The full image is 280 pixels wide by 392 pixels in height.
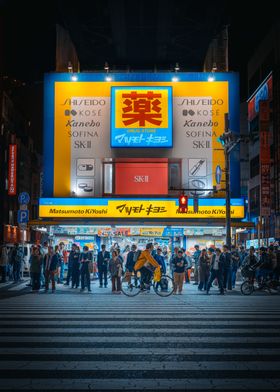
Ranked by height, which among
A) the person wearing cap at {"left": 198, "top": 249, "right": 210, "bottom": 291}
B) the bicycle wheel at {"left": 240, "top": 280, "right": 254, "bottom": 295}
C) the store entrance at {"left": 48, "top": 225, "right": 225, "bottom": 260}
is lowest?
the bicycle wheel at {"left": 240, "top": 280, "right": 254, "bottom": 295}

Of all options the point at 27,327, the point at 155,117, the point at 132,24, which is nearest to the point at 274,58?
the point at 132,24

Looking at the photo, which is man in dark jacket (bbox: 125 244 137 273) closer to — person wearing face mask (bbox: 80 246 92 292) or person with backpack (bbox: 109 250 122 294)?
person with backpack (bbox: 109 250 122 294)

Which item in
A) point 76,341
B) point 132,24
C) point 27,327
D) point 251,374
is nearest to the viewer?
point 251,374

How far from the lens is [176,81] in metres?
37.3

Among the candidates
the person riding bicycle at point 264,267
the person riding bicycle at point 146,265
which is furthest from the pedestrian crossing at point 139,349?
the person riding bicycle at point 264,267

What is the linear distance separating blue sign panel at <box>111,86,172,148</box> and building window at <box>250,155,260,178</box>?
3408cm

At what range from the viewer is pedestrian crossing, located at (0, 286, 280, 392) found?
22.5 ft

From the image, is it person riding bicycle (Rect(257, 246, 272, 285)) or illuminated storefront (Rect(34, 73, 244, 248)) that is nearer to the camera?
person riding bicycle (Rect(257, 246, 272, 285))

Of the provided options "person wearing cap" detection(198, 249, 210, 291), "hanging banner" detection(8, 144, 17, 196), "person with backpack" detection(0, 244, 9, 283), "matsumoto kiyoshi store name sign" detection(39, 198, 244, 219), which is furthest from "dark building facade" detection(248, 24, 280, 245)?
"person with backpack" detection(0, 244, 9, 283)

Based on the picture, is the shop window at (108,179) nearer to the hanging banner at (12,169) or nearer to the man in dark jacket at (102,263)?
the man in dark jacket at (102,263)

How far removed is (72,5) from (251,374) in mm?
34261

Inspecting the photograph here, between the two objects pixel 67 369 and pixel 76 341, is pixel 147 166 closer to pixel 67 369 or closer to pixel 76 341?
pixel 76 341

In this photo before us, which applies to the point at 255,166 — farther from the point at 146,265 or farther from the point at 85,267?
the point at 146,265

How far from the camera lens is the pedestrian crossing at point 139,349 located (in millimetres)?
6847
